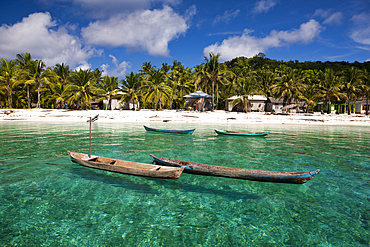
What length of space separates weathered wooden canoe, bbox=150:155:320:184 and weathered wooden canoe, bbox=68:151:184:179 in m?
0.75

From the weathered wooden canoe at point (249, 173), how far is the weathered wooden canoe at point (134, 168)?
0.75 m

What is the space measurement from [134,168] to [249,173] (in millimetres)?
4217

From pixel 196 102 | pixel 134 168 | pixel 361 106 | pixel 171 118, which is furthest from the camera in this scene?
pixel 361 106

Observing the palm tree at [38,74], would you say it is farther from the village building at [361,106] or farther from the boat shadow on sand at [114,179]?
the village building at [361,106]

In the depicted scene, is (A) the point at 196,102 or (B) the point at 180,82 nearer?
(A) the point at 196,102

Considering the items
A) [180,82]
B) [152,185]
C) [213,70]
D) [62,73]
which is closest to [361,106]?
[213,70]

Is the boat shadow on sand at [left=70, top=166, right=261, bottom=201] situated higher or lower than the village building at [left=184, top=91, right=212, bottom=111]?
lower

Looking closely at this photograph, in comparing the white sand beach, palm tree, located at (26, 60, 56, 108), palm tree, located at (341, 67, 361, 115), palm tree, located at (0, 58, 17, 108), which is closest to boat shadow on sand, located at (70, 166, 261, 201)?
the white sand beach

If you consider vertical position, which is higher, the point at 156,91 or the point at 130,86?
the point at 130,86

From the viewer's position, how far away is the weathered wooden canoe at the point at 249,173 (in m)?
7.39

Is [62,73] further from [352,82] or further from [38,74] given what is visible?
[352,82]

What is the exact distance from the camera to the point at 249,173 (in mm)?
7688

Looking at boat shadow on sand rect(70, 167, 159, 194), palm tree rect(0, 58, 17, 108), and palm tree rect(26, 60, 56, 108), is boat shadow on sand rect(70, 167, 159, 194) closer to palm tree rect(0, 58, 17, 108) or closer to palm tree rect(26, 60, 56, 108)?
palm tree rect(26, 60, 56, 108)

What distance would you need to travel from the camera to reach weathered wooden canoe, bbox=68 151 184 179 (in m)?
7.72
